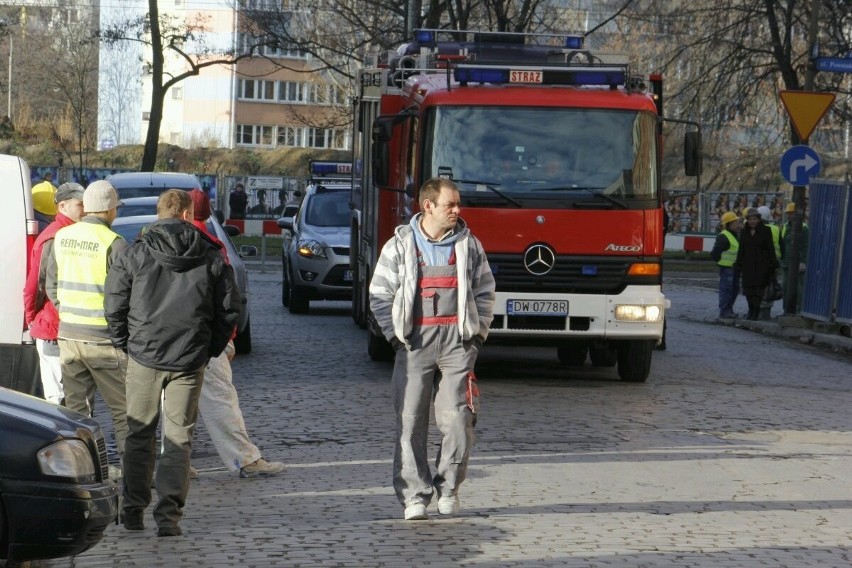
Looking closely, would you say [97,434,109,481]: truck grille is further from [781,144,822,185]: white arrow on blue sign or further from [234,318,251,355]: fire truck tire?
[781,144,822,185]: white arrow on blue sign

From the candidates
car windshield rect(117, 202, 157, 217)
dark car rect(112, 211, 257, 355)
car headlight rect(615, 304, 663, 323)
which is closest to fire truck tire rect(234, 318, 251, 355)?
dark car rect(112, 211, 257, 355)

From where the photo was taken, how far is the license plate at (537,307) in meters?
13.3

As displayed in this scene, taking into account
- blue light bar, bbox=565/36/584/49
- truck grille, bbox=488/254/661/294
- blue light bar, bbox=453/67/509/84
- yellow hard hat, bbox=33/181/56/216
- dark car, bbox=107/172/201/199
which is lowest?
truck grille, bbox=488/254/661/294

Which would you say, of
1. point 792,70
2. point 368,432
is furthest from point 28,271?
point 792,70

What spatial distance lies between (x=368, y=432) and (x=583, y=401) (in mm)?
2715

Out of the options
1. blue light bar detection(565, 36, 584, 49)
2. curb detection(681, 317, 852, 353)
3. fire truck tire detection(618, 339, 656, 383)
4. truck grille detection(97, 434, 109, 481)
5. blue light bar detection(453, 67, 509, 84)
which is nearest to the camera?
truck grille detection(97, 434, 109, 481)

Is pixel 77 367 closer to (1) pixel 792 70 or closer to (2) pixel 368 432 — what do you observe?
(2) pixel 368 432

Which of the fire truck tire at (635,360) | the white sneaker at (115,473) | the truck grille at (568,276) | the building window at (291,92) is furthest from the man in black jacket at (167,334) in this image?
the building window at (291,92)

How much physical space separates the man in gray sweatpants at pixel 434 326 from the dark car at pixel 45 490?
195 cm

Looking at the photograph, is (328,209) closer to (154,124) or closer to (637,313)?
(637,313)

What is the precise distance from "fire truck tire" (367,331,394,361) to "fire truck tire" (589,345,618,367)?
2.15m

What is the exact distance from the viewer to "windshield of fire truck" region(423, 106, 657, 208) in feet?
43.6

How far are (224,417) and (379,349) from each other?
644cm

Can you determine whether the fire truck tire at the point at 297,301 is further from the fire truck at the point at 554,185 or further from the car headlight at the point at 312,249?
the fire truck at the point at 554,185
